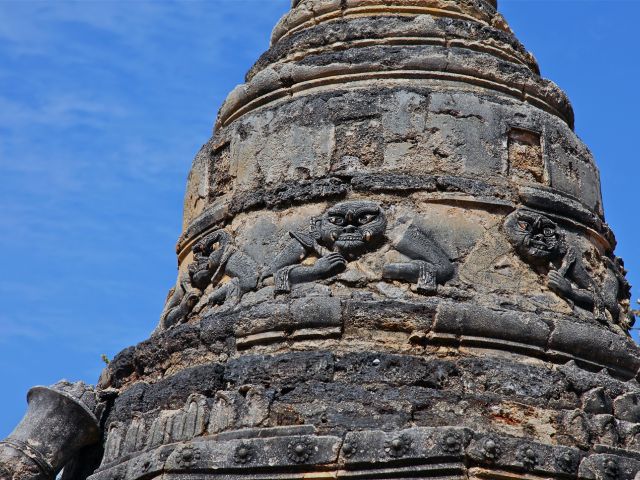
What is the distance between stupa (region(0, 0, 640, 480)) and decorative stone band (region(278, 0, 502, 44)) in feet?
0.13

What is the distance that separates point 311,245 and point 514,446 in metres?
1.62

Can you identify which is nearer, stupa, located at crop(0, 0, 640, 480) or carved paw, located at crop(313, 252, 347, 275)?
stupa, located at crop(0, 0, 640, 480)

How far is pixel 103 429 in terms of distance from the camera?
276 inches

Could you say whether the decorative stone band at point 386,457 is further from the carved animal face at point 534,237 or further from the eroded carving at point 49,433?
the carved animal face at point 534,237

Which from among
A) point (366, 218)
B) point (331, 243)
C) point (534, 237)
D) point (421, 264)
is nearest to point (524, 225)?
point (534, 237)

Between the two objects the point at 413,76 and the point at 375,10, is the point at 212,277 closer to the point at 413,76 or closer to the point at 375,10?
the point at 413,76

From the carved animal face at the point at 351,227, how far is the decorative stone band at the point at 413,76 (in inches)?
36.2

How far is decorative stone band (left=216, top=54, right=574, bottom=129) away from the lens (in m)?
7.41

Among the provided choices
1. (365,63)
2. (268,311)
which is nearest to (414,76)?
(365,63)

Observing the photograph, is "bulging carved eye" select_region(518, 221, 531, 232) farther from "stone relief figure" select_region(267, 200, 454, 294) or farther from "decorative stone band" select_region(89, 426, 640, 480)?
"decorative stone band" select_region(89, 426, 640, 480)

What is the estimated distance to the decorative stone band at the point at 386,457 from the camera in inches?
226

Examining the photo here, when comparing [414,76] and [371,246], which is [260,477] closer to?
[371,246]

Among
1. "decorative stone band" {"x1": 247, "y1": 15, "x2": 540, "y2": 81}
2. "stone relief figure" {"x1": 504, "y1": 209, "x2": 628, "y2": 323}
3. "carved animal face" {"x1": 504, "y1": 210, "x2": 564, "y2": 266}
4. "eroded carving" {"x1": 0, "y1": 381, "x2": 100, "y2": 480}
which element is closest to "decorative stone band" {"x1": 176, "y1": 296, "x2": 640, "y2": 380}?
"stone relief figure" {"x1": 504, "y1": 209, "x2": 628, "y2": 323}

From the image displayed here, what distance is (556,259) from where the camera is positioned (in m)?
6.94
